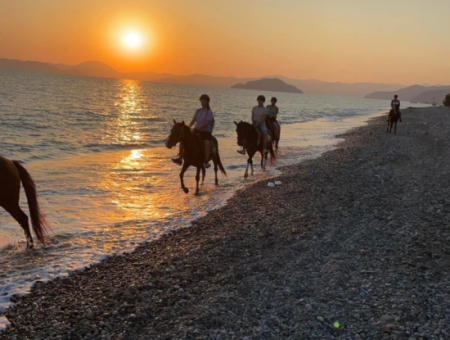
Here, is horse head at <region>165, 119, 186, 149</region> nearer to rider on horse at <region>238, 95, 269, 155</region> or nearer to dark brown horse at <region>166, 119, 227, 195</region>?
dark brown horse at <region>166, 119, 227, 195</region>

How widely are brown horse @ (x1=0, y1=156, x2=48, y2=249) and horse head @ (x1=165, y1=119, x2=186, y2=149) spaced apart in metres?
4.38

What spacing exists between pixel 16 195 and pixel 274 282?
5.35m

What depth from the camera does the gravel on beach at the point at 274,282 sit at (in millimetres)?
3918

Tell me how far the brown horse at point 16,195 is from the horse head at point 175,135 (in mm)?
4385

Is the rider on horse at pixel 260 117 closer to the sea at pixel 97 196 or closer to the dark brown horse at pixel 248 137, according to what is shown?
the dark brown horse at pixel 248 137

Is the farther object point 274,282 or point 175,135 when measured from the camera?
point 175,135

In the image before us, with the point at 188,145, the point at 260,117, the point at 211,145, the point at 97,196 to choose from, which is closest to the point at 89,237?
the point at 97,196

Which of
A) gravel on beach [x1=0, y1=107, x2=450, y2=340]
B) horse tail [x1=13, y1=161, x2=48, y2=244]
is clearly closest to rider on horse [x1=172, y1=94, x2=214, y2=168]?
gravel on beach [x1=0, y1=107, x2=450, y2=340]

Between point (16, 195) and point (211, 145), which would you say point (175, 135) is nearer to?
point (211, 145)

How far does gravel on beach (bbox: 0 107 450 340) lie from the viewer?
12.9 feet

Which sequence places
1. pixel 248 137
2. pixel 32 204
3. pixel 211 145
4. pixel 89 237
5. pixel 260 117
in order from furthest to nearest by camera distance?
pixel 260 117
pixel 248 137
pixel 211 145
pixel 89 237
pixel 32 204

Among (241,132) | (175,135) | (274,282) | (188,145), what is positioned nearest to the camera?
(274,282)

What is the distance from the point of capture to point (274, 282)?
501 centimetres

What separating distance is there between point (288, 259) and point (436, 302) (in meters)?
2.23
